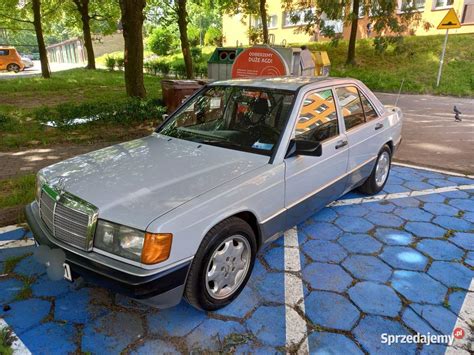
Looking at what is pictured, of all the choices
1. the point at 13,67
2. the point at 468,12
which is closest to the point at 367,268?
the point at 468,12

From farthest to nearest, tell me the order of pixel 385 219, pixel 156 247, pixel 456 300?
pixel 385 219 → pixel 456 300 → pixel 156 247

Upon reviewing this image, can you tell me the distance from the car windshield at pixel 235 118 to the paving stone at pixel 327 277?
1116 mm

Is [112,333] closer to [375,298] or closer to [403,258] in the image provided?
[375,298]

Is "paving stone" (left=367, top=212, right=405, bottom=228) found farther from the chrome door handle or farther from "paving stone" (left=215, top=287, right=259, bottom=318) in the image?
"paving stone" (left=215, top=287, right=259, bottom=318)

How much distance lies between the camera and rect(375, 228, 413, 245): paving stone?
3.61 meters

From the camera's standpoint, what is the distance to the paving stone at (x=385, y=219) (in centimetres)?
396

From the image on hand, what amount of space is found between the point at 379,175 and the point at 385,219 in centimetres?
82

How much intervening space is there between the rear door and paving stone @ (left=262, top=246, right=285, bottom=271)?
115 centimetres

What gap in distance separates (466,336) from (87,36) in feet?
80.6

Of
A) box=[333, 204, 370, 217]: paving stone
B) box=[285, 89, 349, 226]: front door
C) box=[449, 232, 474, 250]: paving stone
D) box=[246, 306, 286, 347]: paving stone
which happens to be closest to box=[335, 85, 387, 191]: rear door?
box=[285, 89, 349, 226]: front door

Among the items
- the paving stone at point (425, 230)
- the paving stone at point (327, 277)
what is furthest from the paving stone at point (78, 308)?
the paving stone at point (425, 230)

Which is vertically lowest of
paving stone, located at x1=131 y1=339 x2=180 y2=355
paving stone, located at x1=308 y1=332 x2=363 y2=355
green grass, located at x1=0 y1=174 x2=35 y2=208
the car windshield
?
paving stone, located at x1=308 y1=332 x2=363 y2=355

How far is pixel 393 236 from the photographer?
3.71 m

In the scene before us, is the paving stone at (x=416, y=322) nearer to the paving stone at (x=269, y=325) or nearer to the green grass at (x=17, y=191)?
the paving stone at (x=269, y=325)
